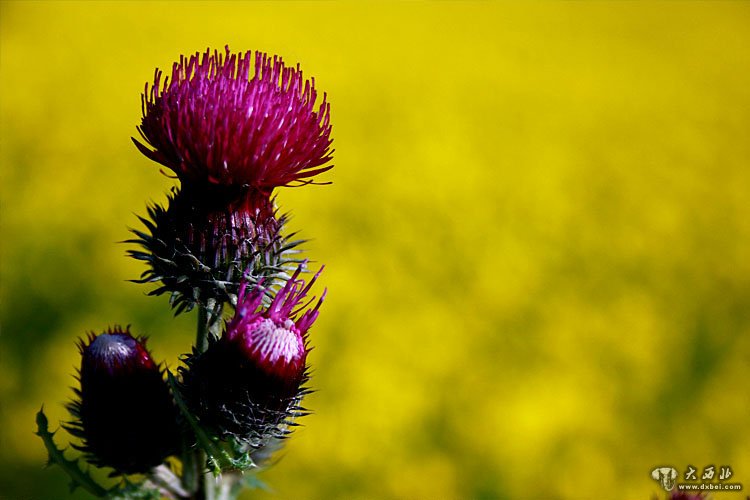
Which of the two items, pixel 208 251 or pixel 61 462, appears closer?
pixel 61 462

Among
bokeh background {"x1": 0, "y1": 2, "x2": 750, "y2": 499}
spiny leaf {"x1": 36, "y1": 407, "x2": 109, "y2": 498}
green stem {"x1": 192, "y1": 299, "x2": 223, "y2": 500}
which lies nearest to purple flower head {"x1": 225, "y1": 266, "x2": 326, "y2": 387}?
green stem {"x1": 192, "y1": 299, "x2": 223, "y2": 500}

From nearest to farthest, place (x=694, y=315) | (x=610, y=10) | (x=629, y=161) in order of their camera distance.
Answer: (x=694, y=315)
(x=629, y=161)
(x=610, y=10)

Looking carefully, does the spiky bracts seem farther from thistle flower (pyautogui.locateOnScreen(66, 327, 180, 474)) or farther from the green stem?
thistle flower (pyautogui.locateOnScreen(66, 327, 180, 474))

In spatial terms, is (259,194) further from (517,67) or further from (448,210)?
(517,67)

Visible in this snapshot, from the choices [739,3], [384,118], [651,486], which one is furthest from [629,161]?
[739,3]

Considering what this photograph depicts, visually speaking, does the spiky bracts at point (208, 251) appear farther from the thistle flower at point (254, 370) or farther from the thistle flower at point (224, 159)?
the thistle flower at point (254, 370)

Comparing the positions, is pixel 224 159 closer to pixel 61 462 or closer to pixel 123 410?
pixel 123 410

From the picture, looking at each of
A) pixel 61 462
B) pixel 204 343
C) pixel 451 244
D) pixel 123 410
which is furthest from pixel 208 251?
pixel 451 244
